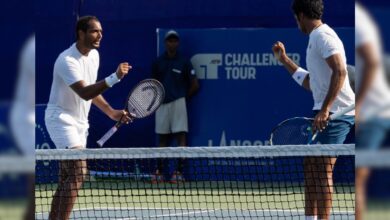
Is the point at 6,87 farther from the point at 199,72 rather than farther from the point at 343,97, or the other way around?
the point at 199,72

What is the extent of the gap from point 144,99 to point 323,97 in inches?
69.9

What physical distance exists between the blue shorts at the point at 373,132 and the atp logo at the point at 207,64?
8555 mm

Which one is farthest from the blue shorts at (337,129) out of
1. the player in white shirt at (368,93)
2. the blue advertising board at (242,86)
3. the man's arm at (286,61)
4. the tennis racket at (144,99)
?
the blue advertising board at (242,86)

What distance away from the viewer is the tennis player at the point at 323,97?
16.7 ft

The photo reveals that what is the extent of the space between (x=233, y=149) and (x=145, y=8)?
539 cm

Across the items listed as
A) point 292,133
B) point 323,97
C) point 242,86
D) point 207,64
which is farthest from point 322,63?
point 207,64

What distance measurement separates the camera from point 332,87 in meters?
5.24

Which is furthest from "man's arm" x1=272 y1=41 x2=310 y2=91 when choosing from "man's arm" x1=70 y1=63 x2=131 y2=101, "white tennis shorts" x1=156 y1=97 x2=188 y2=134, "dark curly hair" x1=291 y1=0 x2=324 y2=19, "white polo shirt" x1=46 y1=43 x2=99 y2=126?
"white tennis shorts" x1=156 y1=97 x2=188 y2=134

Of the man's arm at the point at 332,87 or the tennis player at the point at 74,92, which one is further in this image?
the tennis player at the point at 74,92

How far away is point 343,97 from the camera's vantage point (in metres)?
5.46

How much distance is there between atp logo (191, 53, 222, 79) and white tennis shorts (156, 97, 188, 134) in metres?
0.34

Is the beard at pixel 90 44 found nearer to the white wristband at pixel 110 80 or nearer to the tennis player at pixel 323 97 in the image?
the white wristband at pixel 110 80

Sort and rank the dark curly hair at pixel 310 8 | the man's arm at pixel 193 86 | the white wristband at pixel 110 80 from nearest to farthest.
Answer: the dark curly hair at pixel 310 8 < the white wristband at pixel 110 80 < the man's arm at pixel 193 86

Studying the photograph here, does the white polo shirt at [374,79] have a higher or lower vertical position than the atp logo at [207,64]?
higher
